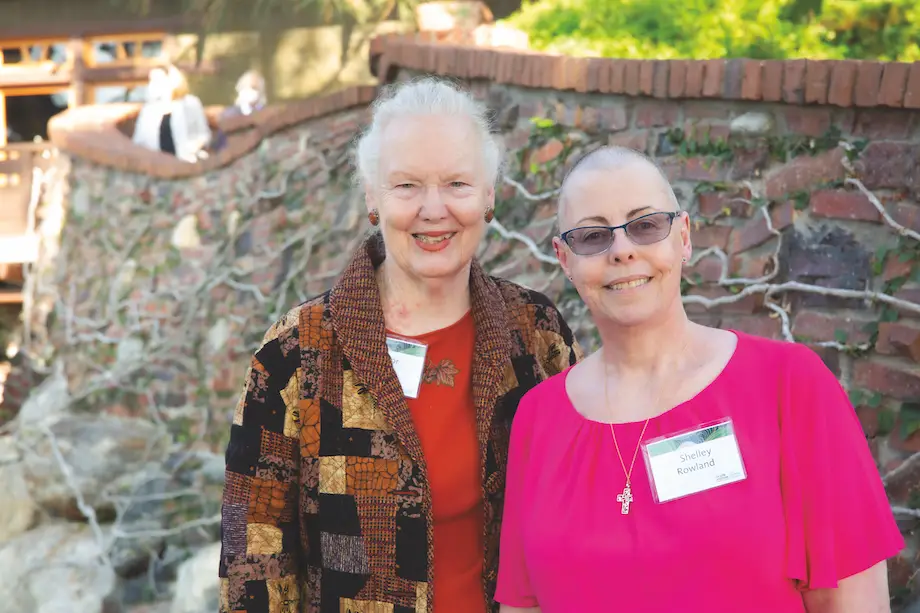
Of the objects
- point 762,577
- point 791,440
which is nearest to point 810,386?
point 791,440

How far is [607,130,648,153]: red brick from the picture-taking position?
3565mm

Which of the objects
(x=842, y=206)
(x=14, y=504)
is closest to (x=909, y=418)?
(x=842, y=206)

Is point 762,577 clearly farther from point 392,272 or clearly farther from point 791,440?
point 392,272

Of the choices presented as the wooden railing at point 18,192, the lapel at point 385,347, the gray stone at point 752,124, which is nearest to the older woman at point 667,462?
the lapel at point 385,347

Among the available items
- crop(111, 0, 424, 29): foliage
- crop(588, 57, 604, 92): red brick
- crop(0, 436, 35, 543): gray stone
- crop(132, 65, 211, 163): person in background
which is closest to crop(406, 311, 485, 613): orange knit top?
crop(588, 57, 604, 92): red brick

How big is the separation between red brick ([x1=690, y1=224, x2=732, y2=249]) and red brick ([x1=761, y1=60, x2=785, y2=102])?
46cm

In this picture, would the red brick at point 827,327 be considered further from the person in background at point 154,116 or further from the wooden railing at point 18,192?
the wooden railing at point 18,192

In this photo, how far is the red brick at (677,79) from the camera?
3.38 m

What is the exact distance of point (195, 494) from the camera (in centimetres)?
596

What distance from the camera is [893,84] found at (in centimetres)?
285

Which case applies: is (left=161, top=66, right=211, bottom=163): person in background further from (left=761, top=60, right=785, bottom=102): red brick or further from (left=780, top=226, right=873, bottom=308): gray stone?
A: (left=780, top=226, right=873, bottom=308): gray stone

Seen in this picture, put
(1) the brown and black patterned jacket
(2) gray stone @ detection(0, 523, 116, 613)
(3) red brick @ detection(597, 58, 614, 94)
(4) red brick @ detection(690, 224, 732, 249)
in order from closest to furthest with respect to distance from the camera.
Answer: (1) the brown and black patterned jacket → (4) red brick @ detection(690, 224, 732, 249) → (3) red brick @ detection(597, 58, 614, 94) → (2) gray stone @ detection(0, 523, 116, 613)

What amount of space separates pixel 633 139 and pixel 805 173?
0.73m

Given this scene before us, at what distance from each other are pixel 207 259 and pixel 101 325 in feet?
4.61
